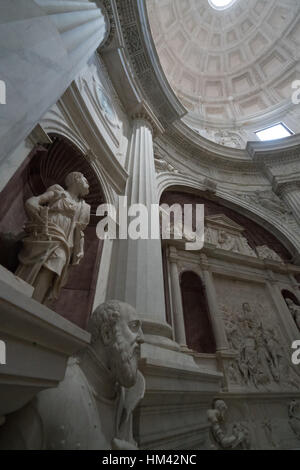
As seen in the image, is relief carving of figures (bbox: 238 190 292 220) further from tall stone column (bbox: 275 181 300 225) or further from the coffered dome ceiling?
the coffered dome ceiling

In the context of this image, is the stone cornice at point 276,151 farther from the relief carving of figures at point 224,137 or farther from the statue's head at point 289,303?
the statue's head at point 289,303

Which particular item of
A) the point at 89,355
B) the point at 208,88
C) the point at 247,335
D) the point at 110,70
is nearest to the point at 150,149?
the point at 110,70

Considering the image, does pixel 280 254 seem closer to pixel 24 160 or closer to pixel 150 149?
pixel 150 149

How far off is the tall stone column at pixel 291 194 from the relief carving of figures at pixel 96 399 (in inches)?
360

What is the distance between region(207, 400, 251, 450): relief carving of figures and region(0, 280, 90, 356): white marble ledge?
260 cm

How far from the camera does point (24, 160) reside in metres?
2.58

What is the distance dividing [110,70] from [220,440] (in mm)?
8200

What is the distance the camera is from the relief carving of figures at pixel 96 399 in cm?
94

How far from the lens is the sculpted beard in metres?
1.16

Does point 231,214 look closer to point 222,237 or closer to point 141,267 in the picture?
point 222,237

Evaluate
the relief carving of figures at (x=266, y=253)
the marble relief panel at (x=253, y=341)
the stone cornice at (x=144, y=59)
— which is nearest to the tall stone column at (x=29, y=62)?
the marble relief panel at (x=253, y=341)

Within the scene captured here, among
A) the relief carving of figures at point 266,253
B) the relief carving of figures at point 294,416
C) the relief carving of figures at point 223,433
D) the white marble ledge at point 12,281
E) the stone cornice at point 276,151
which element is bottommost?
the relief carving of figures at point 223,433

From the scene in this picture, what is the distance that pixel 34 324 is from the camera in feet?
2.55

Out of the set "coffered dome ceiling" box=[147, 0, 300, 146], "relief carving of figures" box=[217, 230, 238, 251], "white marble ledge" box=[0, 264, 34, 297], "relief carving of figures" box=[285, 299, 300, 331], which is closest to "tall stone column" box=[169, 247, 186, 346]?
"relief carving of figures" box=[217, 230, 238, 251]
